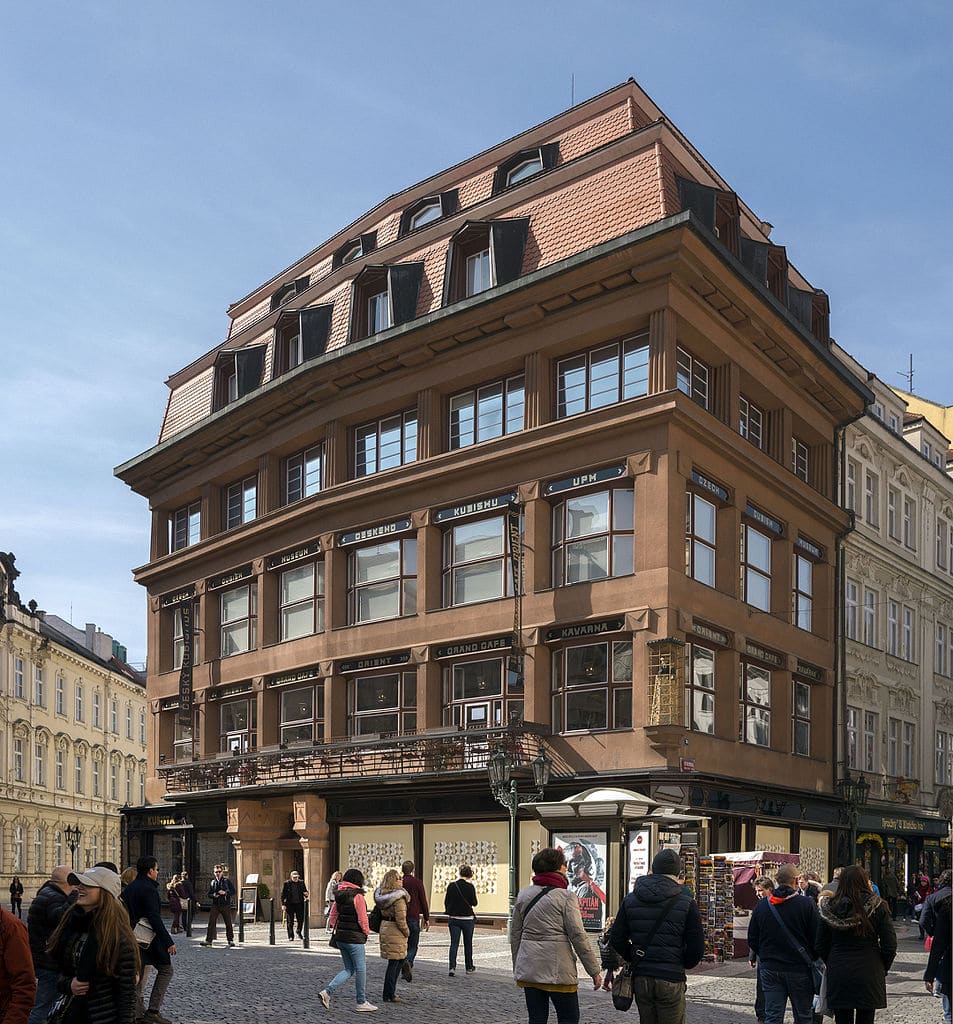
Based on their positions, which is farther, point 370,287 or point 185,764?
point 185,764

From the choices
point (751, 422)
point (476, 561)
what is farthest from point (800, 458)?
point (476, 561)

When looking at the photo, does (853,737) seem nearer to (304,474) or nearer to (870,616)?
(870,616)

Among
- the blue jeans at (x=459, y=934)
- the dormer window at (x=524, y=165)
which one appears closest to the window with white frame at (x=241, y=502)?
the dormer window at (x=524, y=165)

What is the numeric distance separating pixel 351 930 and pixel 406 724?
19.1 metres

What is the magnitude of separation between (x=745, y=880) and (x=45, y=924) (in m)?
15.8

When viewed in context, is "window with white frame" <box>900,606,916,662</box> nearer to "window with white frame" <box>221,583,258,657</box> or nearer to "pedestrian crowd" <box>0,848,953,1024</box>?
"window with white frame" <box>221,583,258,657</box>

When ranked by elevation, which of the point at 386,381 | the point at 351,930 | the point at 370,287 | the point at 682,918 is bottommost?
the point at 351,930

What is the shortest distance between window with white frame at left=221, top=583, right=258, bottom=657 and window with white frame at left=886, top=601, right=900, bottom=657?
19675mm

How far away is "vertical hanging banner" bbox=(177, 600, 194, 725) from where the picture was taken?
144 ft

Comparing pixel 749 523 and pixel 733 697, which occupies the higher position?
pixel 749 523

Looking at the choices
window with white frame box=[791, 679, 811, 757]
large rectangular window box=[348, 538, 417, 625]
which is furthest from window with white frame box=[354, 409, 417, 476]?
window with white frame box=[791, 679, 811, 757]

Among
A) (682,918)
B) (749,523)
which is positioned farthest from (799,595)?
(682,918)

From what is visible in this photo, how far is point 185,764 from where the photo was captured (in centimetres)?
4288

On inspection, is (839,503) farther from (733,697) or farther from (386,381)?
(386,381)
